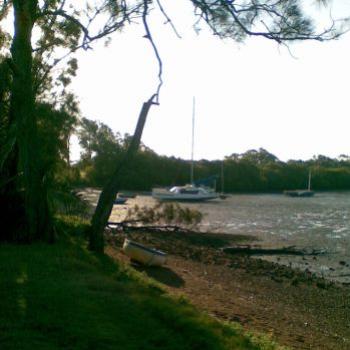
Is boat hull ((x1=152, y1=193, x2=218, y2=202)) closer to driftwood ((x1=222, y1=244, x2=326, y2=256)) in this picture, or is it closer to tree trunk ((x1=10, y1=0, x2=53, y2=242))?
driftwood ((x1=222, y1=244, x2=326, y2=256))

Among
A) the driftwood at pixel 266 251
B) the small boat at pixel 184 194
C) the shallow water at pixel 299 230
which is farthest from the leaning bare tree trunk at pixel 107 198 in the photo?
the small boat at pixel 184 194

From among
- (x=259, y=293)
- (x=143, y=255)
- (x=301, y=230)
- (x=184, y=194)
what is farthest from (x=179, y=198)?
(x=143, y=255)

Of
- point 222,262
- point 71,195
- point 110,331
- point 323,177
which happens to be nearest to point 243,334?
point 110,331

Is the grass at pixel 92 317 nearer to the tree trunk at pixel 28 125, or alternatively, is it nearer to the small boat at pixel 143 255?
the tree trunk at pixel 28 125

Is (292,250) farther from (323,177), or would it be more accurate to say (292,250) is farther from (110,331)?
(323,177)

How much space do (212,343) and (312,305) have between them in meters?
10.8

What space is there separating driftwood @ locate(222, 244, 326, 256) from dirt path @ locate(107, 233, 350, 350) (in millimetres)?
2008

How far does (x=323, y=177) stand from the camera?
117 m

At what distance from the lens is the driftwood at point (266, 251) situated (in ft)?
102

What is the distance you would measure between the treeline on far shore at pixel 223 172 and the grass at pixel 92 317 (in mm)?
52007

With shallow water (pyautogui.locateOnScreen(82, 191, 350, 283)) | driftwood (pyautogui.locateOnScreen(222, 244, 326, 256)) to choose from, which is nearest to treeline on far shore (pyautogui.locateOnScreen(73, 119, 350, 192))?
shallow water (pyautogui.locateOnScreen(82, 191, 350, 283))

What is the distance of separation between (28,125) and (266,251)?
18.5m

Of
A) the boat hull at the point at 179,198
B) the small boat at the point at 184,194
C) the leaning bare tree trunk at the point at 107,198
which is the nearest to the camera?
the leaning bare tree trunk at the point at 107,198

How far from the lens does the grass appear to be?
Answer: 24.9ft
